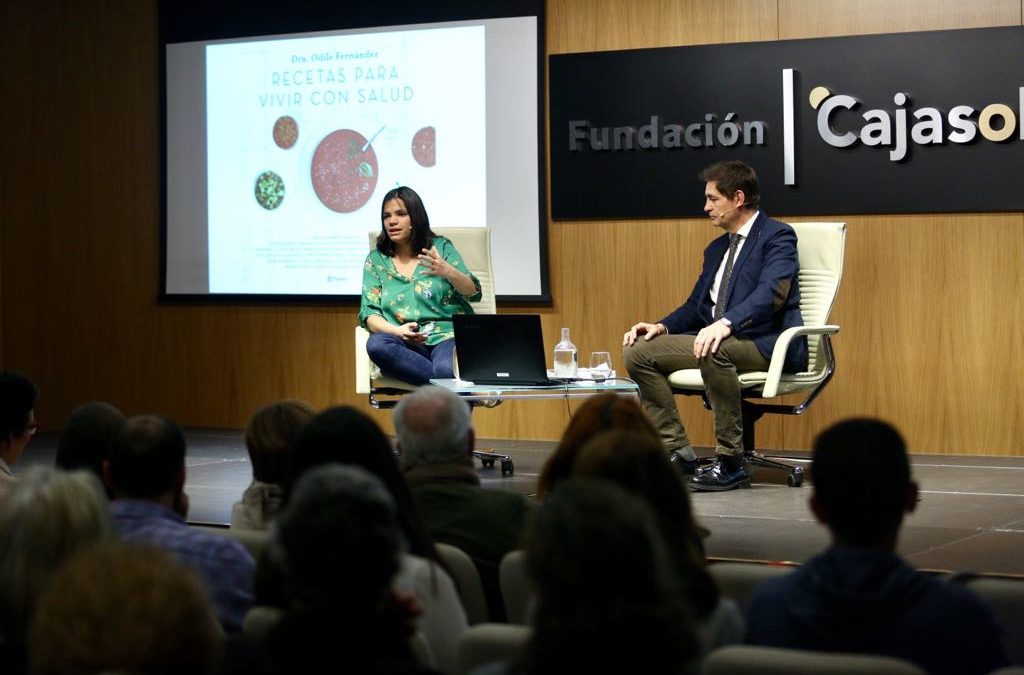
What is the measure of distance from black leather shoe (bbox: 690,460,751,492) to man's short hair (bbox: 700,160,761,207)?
1.11 metres

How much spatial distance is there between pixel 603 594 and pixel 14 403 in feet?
8.22

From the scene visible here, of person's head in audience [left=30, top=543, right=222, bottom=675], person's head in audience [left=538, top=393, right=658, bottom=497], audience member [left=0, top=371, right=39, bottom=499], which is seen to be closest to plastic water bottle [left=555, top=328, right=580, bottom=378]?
audience member [left=0, top=371, right=39, bottom=499]

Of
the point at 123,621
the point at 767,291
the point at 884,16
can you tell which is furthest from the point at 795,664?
the point at 884,16

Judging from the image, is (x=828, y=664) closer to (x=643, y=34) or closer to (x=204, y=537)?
(x=204, y=537)

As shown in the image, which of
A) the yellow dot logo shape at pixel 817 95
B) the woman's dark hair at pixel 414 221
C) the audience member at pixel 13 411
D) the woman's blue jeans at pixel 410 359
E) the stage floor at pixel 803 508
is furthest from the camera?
the yellow dot logo shape at pixel 817 95

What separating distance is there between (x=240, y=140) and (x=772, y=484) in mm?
3771

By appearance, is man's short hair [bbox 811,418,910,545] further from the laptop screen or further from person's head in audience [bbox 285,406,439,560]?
the laptop screen

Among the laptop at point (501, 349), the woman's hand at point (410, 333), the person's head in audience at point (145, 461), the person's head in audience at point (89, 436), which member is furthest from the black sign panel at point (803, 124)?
the person's head in audience at point (145, 461)

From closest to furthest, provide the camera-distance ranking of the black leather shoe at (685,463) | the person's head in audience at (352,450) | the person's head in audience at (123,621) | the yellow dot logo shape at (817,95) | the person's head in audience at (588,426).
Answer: the person's head in audience at (123,621)
the person's head in audience at (352,450)
the person's head in audience at (588,426)
the black leather shoe at (685,463)
the yellow dot logo shape at (817,95)

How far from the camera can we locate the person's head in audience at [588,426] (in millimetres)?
2566

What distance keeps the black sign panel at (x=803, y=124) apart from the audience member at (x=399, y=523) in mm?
4453

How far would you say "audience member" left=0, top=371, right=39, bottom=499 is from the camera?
3.46 meters

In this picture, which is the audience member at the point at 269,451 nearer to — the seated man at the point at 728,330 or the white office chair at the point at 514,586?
the white office chair at the point at 514,586

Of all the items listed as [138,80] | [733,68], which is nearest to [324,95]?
[138,80]
